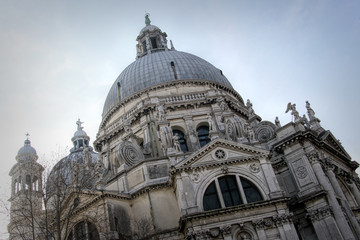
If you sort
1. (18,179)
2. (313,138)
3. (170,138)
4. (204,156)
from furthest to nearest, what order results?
(18,179) → (170,138) → (313,138) → (204,156)

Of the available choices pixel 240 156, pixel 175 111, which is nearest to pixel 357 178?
pixel 240 156

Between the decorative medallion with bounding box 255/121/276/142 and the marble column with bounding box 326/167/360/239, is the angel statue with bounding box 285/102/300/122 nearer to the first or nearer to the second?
the decorative medallion with bounding box 255/121/276/142

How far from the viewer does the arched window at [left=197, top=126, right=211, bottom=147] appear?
3291 cm

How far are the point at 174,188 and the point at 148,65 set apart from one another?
17.8 metres

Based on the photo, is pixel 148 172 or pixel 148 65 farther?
pixel 148 65

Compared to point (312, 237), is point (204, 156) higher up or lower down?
higher up

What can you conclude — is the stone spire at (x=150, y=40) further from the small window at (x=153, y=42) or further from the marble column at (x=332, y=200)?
the marble column at (x=332, y=200)

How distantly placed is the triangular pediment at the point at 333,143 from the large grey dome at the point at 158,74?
12.7m

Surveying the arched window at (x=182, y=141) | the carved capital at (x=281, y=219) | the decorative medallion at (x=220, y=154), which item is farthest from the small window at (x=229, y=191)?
the arched window at (x=182, y=141)

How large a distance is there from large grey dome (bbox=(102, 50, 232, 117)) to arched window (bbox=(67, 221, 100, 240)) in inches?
616

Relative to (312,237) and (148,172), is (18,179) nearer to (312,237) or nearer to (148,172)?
(148,172)

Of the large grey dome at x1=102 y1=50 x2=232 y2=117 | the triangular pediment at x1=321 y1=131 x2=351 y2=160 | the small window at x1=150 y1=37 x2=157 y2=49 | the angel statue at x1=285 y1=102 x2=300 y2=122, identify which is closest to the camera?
the angel statue at x1=285 y1=102 x2=300 y2=122

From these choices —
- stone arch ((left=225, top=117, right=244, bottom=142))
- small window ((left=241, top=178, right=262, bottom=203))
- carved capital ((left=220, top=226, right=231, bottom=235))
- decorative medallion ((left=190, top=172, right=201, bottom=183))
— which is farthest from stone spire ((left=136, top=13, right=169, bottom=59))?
carved capital ((left=220, top=226, right=231, bottom=235))

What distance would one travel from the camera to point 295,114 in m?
30.2
